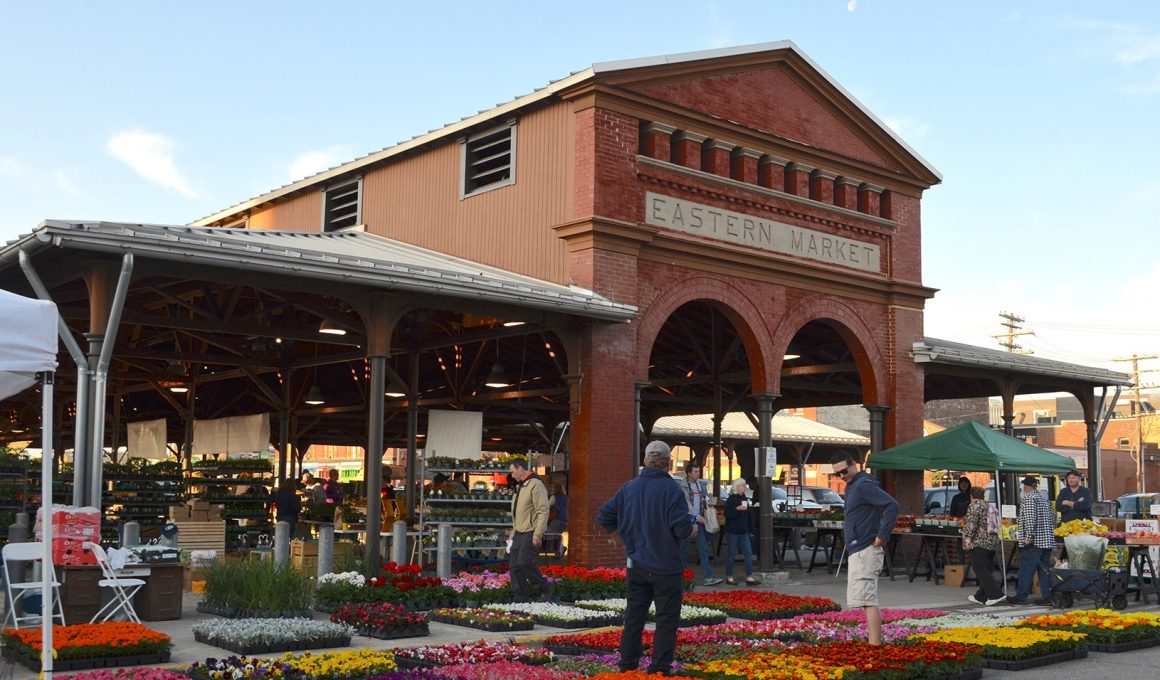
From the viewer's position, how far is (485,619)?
12.3m

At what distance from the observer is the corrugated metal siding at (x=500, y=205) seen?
19.0 meters

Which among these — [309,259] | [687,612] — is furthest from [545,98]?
[687,612]

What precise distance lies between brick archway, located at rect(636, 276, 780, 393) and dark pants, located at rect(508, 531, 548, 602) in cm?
500

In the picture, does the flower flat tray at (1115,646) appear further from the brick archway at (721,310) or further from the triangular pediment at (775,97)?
the triangular pediment at (775,97)

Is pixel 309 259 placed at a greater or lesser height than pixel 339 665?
greater

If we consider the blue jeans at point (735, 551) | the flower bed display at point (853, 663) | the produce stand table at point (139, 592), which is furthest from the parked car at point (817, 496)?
the flower bed display at point (853, 663)

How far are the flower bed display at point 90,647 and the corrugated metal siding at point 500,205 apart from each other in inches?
393

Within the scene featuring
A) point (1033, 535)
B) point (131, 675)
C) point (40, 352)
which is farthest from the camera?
point (1033, 535)

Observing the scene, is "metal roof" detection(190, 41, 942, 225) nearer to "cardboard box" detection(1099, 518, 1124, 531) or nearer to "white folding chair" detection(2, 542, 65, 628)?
"cardboard box" detection(1099, 518, 1124, 531)

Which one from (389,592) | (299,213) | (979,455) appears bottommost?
(389,592)

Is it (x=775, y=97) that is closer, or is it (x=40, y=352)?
(x=40, y=352)

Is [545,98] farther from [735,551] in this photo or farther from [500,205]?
[735,551]

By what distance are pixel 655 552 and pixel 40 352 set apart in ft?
14.8

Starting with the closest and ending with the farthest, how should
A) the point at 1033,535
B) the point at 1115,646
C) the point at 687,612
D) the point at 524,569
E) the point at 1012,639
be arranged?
the point at 1012,639, the point at 1115,646, the point at 687,612, the point at 524,569, the point at 1033,535
